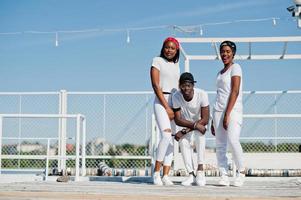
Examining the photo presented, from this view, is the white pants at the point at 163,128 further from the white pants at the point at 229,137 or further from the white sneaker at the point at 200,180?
the white pants at the point at 229,137

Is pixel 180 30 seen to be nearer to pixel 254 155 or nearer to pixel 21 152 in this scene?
pixel 254 155

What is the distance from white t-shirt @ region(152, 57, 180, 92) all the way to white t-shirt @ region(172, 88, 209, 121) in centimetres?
10

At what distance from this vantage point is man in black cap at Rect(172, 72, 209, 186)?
464 centimetres

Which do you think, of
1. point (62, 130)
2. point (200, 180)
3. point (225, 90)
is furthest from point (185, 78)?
point (62, 130)

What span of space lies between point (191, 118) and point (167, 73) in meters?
0.48

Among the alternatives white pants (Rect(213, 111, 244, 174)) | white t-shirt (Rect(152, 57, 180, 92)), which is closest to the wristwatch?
white pants (Rect(213, 111, 244, 174))

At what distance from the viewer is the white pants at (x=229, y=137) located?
446 centimetres

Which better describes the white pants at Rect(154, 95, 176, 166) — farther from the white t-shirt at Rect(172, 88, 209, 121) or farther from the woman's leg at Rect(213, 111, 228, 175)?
the woman's leg at Rect(213, 111, 228, 175)

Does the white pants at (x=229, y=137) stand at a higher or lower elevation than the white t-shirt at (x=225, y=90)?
lower

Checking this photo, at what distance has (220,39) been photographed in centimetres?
838

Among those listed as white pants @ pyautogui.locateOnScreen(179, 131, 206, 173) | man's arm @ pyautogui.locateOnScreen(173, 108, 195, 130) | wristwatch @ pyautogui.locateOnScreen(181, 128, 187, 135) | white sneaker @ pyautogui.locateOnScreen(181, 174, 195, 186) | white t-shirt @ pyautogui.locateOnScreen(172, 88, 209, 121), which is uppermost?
white t-shirt @ pyautogui.locateOnScreen(172, 88, 209, 121)

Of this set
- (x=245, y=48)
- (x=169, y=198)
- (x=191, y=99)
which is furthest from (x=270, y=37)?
(x=169, y=198)

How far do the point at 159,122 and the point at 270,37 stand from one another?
4341 millimetres

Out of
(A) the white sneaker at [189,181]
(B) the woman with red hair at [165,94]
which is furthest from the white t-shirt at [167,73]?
(A) the white sneaker at [189,181]
